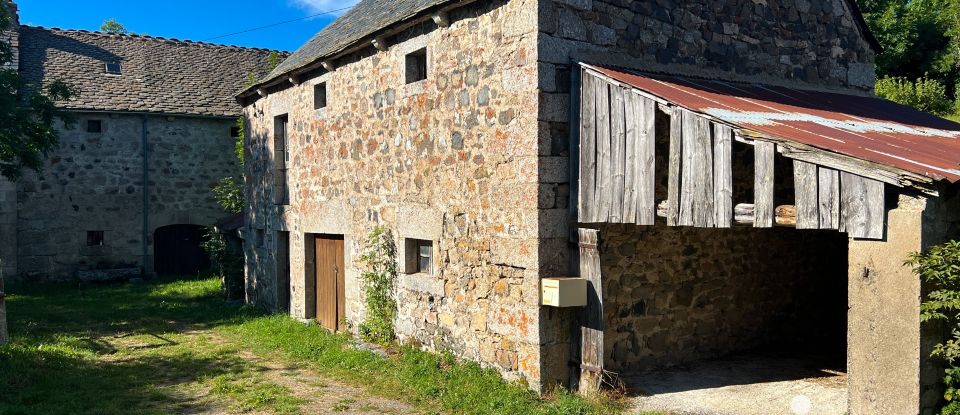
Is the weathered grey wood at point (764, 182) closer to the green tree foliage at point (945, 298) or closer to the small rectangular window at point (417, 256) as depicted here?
the green tree foliage at point (945, 298)

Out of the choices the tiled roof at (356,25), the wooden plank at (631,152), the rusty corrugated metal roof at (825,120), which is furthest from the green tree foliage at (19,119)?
the wooden plank at (631,152)

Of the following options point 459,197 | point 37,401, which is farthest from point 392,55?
point 37,401

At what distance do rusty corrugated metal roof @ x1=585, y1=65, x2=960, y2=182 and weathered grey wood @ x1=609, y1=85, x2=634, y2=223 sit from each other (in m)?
0.19

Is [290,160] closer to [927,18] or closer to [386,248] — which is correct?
[386,248]

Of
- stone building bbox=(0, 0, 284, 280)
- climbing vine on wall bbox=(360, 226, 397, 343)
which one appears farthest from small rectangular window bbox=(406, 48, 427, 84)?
stone building bbox=(0, 0, 284, 280)

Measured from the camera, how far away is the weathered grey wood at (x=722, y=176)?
17.3ft

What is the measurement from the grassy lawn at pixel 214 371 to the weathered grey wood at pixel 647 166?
69.5 inches

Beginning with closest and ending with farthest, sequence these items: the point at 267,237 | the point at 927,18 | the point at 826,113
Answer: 1. the point at 826,113
2. the point at 267,237
3. the point at 927,18

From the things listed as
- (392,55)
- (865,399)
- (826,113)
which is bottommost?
(865,399)

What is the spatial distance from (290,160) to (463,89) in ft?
17.1

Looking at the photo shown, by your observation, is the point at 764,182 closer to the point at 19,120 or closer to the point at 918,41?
the point at 19,120

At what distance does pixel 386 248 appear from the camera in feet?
29.1

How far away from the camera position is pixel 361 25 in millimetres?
10391

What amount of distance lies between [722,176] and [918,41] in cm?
1822
